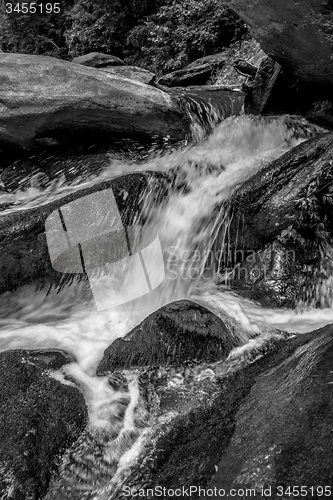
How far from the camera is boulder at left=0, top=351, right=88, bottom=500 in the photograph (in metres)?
2.41

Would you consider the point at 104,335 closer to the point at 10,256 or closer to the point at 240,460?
the point at 10,256

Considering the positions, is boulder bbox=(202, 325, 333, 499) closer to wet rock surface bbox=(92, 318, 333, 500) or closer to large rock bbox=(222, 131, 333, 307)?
wet rock surface bbox=(92, 318, 333, 500)

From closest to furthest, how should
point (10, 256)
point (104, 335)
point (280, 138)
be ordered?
point (104, 335)
point (10, 256)
point (280, 138)

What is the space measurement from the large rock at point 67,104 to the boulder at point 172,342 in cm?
365

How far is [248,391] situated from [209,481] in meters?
0.81

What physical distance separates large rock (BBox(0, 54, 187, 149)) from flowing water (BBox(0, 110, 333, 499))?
599mm

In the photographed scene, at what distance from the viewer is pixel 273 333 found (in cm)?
370

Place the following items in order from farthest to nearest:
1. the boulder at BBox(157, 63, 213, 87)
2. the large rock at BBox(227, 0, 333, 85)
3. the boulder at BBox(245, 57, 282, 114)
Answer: the boulder at BBox(157, 63, 213, 87)
the boulder at BBox(245, 57, 282, 114)
the large rock at BBox(227, 0, 333, 85)

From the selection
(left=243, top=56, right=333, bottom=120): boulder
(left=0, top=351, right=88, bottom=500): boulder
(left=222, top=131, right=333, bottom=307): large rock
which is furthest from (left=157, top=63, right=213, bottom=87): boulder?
(left=0, top=351, right=88, bottom=500): boulder

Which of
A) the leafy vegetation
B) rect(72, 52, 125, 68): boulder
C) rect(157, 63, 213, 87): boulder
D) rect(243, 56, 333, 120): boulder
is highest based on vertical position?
the leafy vegetation

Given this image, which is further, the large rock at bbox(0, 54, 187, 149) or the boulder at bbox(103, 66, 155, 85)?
the boulder at bbox(103, 66, 155, 85)

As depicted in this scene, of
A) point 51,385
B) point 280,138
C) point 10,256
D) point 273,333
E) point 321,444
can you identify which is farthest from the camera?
point 280,138

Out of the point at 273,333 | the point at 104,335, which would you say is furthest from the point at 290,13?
the point at 104,335

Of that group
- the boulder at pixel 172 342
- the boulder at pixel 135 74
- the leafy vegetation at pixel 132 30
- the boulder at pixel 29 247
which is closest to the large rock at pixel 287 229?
the boulder at pixel 172 342
